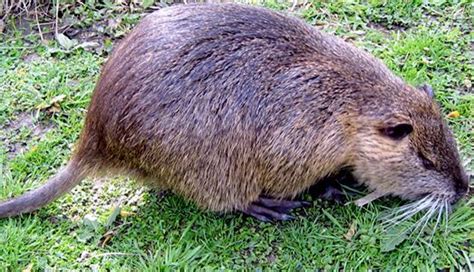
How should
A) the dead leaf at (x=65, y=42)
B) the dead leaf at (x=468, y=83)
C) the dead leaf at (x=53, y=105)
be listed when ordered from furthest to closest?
the dead leaf at (x=65, y=42)
the dead leaf at (x=53, y=105)
the dead leaf at (x=468, y=83)

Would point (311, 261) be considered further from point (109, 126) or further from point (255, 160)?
point (109, 126)

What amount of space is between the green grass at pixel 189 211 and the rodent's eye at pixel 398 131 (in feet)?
1.32

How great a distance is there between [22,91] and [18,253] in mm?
1064

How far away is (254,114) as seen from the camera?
285cm

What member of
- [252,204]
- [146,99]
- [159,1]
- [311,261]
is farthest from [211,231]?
[159,1]

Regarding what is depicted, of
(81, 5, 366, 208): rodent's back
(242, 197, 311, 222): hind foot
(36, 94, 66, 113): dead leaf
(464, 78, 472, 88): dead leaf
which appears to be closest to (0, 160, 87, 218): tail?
(81, 5, 366, 208): rodent's back

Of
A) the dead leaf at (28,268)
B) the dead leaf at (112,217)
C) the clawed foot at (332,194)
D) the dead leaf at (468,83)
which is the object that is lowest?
the dead leaf at (28,268)

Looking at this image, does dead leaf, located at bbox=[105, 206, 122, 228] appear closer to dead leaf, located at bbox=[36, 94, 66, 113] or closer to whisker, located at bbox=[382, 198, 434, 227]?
dead leaf, located at bbox=[36, 94, 66, 113]

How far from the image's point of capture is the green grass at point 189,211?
2947mm

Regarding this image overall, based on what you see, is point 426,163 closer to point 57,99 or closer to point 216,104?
point 216,104

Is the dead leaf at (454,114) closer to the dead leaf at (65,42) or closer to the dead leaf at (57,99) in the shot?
the dead leaf at (57,99)

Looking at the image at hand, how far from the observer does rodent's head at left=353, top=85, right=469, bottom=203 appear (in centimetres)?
283

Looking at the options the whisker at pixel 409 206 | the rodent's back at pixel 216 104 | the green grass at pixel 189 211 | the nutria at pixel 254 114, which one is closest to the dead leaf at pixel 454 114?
the green grass at pixel 189 211

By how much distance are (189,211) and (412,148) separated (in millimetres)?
1035
